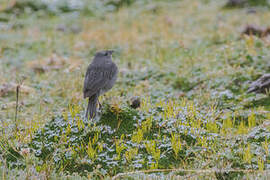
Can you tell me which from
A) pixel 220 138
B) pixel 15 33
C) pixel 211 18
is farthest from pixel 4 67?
pixel 211 18

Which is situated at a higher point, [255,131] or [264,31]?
[264,31]

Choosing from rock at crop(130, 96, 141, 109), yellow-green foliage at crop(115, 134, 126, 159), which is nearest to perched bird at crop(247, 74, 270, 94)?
rock at crop(130, 96, 141, 109)

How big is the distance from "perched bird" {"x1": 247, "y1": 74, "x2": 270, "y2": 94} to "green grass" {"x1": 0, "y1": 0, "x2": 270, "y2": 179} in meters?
0.21

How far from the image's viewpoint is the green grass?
4.49 metres

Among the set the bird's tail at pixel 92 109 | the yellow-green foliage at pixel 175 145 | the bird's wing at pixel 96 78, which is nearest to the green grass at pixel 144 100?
the yellow-green foliage at pixel 175 145

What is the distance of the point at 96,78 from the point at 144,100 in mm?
1180

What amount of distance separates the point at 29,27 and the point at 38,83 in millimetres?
7613

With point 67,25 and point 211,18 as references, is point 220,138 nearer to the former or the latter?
point 211,18

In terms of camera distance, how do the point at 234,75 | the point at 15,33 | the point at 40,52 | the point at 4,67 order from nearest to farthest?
the point at 234,75 → the point at 4,67 → the point at 40,52 → the point at 15,33

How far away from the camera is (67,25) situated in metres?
16.0

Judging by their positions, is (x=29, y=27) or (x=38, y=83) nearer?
(x=38, y=83)

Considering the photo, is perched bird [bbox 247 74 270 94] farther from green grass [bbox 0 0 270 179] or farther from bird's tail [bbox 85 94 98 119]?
bird's tail [bbox 85 94 98 119]

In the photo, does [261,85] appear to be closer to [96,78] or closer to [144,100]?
[144,100]

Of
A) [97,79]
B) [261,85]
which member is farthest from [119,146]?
[261,85]
